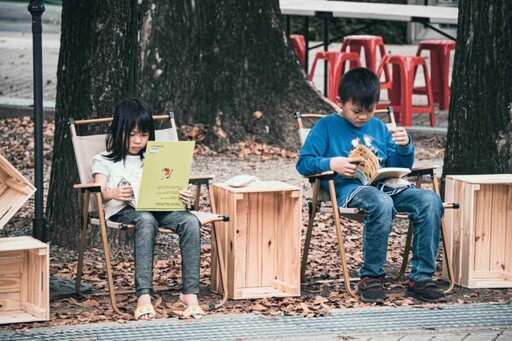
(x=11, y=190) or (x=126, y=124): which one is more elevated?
(x=126, y=124)

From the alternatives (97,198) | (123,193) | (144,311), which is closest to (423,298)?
(144,311)

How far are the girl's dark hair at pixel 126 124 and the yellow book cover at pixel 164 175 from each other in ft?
1.00

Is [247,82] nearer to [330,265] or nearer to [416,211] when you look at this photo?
[330,265]

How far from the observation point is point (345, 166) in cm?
732

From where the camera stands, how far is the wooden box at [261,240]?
7.27 metres

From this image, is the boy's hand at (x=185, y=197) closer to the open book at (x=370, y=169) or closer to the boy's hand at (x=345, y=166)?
the boy's hand at (x=345, y=166)

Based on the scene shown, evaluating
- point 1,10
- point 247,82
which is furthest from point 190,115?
point 1,10

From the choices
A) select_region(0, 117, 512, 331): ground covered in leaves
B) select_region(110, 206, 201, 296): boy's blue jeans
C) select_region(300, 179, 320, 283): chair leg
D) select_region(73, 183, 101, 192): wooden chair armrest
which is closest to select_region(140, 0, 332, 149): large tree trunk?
select_region(0, 117, 512, 331): ground covered in leaves

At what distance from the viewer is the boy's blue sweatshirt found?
294 inches

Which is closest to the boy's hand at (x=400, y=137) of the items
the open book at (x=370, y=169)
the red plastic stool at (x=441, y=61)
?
the open book at (x=370, y=169)

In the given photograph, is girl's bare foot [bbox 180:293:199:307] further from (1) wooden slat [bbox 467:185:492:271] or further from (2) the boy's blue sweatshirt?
(1) wooden slat [bbox 467:185:492:271]

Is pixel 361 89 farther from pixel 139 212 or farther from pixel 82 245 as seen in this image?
pixel 82 245

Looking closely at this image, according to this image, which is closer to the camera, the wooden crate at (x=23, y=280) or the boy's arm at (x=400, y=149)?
the wooden crate at (x=23, y=280)

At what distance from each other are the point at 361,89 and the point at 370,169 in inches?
18.8
